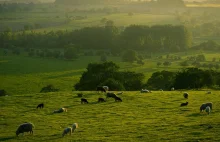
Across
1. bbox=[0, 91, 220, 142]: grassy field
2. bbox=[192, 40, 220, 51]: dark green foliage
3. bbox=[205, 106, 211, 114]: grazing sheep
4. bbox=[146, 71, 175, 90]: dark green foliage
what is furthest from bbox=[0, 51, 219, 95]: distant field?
bbox=[205, 106, 211, 114]: grazing sheep

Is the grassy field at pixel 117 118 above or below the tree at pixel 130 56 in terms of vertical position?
below

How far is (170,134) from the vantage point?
22.1 m

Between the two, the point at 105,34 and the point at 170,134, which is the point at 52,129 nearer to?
the point at 170,134

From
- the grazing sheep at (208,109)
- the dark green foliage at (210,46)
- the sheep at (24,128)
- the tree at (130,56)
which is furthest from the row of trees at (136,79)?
the dark green foliage at (210,46)

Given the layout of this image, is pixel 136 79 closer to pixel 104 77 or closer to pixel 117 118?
pixel 104 77

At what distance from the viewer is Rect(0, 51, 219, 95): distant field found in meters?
75.8

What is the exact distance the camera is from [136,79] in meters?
66.3

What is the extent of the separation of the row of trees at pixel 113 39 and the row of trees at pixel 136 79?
7312 centimetres

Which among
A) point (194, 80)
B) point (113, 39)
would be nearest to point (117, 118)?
point (194, 80)

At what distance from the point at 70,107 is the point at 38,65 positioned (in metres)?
77.0

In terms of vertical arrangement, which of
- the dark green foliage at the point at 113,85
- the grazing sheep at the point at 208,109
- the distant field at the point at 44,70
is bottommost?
the grazing sheep at the point at 208,109

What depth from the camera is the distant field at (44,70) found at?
75750mm

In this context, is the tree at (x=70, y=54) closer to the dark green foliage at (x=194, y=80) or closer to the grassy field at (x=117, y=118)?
the dark green foliage at (x=194, y=80)

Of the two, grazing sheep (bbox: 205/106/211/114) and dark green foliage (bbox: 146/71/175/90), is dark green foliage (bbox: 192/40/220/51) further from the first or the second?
grazing sheep (bbox: 205/106/211/114)
